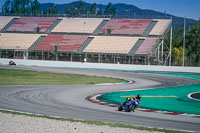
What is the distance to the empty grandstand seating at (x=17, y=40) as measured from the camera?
58.8 meters

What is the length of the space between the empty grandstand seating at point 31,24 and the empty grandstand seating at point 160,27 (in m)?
20.4

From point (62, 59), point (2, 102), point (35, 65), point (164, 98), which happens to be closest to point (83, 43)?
point (62, 59)

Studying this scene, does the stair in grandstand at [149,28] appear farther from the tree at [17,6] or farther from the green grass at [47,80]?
the tree at [17,6]

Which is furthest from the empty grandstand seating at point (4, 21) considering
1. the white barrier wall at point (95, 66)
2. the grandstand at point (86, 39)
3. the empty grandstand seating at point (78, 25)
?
the white barrier wall at point (95, 66)

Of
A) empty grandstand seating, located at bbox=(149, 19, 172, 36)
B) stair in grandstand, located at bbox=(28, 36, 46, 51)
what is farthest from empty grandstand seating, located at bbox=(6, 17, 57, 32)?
empty grandstand seating, located at bbox=(149, 19, 172, 36)

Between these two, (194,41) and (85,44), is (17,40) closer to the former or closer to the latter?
(85,44)

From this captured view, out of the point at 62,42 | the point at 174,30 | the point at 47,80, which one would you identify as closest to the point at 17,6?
the point at 174,30

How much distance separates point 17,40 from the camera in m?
61.7

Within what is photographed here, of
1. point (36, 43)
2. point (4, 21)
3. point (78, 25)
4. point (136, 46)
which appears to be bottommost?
point (136, 46)

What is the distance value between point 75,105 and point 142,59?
33675 millimetres

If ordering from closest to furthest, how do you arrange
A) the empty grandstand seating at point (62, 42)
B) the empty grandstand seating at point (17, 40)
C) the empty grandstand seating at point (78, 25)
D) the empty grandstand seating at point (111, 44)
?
the empty grandstand seating at point (111, 44) → the empty grandstand seating at point (62, 42) → the empty grandstand seating at point (17, 40) → the empty grandstand seating at point (78, 25)

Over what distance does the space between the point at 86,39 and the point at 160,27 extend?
12.9 m

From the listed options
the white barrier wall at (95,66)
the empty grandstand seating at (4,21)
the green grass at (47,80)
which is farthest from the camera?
the empty grandstand seating at (4,21)

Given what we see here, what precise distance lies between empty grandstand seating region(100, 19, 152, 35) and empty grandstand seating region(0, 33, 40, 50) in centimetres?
1268
